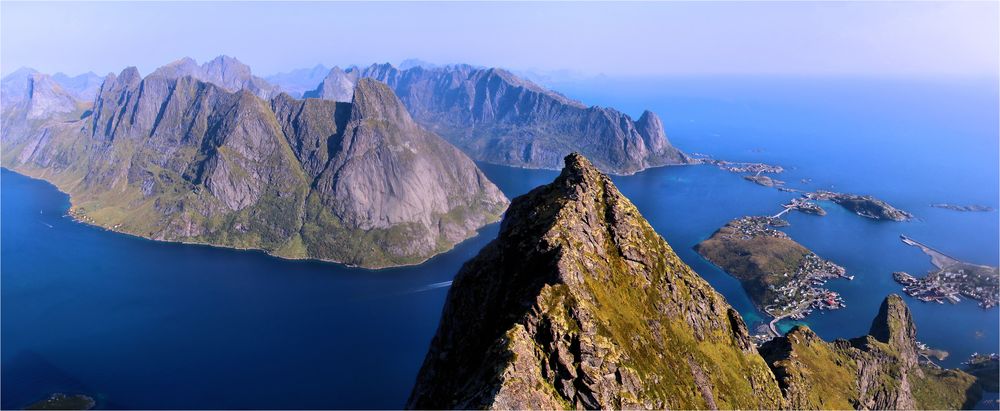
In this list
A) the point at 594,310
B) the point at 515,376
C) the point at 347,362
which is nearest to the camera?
the point at 515,376

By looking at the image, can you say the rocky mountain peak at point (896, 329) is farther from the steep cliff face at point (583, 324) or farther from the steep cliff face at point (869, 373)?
the steep cliff face at point (583, 324)

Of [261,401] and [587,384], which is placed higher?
[587,384]

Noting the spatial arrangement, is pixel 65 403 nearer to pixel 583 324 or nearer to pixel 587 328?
pixel 583 324

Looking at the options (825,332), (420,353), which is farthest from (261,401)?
(825,332)

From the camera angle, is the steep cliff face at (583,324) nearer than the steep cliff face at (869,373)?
Yes

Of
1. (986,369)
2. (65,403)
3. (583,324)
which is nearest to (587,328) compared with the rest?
→ (583,324)

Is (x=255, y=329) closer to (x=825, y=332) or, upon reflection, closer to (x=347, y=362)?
(x=347, y=362)

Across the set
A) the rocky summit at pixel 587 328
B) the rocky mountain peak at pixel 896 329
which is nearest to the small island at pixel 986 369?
the rocky mountain peak at pixel 896 329

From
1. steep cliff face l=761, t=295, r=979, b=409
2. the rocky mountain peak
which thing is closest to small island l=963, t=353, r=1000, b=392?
steep cliff face l=761, t=295, r=979, b=409
